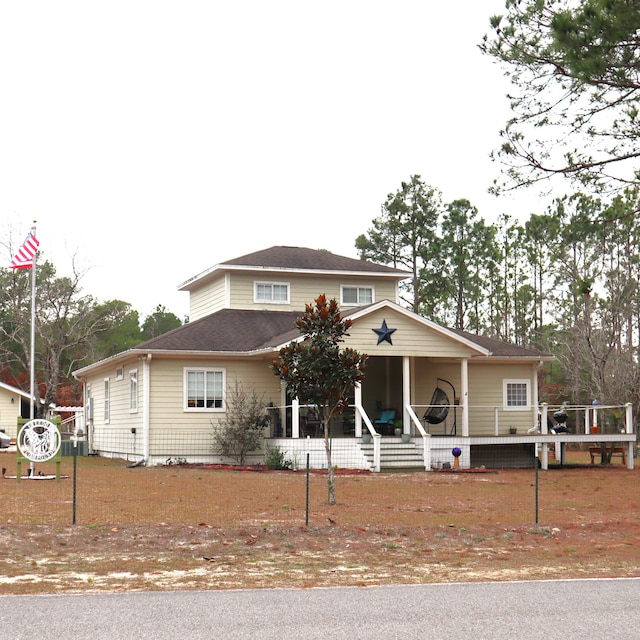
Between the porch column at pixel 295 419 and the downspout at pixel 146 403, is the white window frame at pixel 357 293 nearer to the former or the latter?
the porch column at pixel 295 419

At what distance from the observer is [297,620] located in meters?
8.05

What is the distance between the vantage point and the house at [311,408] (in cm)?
2706

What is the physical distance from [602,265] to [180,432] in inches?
876

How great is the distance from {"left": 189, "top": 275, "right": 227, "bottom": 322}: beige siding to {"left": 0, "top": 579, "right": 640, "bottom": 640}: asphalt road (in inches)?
936

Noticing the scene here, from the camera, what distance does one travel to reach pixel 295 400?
25.8 m

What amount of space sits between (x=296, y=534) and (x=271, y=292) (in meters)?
19.9

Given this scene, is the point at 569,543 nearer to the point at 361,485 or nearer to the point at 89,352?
the point at 361,485

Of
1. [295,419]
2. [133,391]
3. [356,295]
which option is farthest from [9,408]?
[295,419]

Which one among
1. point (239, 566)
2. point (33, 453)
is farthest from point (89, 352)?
point (239, 566)

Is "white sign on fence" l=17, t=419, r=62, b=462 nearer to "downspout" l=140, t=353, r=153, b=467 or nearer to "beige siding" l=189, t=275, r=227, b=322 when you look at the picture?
"downspout" l=140, t=353, r=153, b=467

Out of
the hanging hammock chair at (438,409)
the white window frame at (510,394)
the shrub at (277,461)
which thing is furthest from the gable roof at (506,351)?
the shrub at (277,461)

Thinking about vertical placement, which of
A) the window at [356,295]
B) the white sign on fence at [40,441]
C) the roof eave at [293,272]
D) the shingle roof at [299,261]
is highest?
the shingle roof at [299,261]

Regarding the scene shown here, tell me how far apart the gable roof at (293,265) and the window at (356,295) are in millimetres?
654

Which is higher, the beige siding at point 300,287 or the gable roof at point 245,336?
the beige siding at point 300,287
